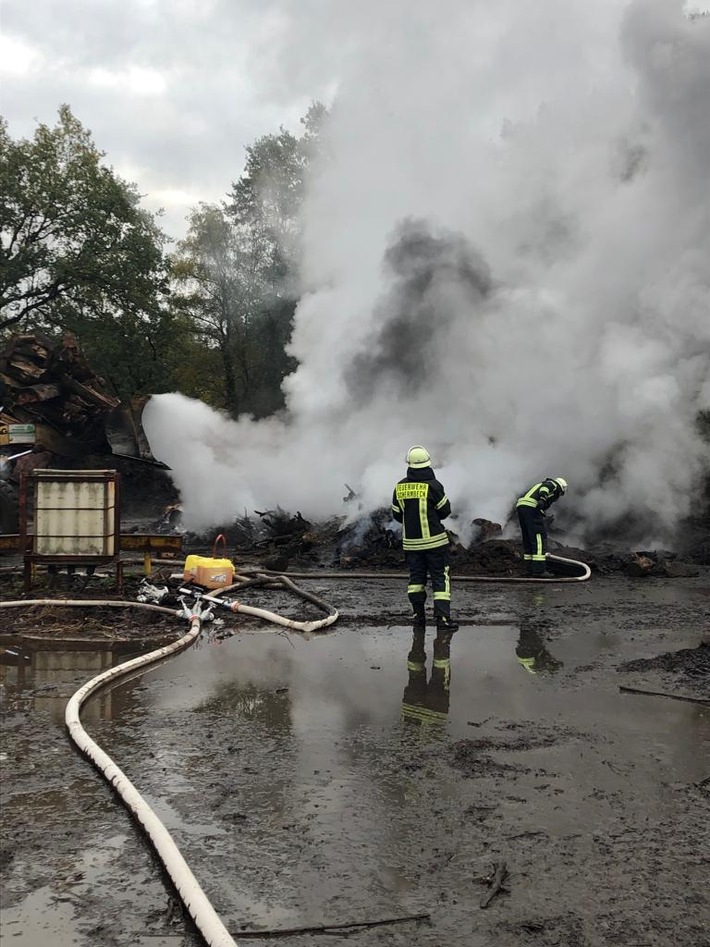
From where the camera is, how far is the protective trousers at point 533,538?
10787 millimetres

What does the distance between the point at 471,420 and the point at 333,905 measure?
14611 millimetres

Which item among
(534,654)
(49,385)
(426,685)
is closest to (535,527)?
(534,654)

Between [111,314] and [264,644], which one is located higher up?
[111,314]

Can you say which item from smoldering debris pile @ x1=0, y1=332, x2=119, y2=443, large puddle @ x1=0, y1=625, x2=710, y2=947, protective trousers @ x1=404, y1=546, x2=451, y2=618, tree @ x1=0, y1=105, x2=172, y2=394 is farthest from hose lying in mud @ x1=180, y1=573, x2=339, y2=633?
tree @ x1=0, y1=105, x2=172, y2=394

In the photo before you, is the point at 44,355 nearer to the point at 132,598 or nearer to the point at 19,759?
the point at 132,598

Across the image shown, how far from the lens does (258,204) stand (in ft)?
110

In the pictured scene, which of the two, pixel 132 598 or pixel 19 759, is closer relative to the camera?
pixel 19 759

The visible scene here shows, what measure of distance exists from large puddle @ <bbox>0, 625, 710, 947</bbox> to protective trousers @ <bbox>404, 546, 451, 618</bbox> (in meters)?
0.46

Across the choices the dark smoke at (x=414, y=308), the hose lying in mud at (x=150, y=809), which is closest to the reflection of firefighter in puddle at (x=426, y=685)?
the hose lying in mud at (x=150, y=809)

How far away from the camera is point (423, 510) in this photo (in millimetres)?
7934

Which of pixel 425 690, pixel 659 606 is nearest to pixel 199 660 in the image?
pixel 425 690

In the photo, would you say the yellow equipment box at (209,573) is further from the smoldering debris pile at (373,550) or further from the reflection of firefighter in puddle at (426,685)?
the reflection of firefighter in puddle at (426,685)

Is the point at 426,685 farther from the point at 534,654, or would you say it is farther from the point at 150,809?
the point at 150,809

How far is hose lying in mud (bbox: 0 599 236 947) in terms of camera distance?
266 centimetres
